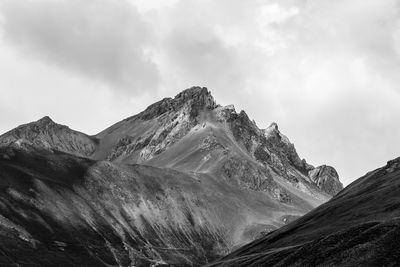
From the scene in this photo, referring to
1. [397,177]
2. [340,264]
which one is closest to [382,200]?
[397,177]

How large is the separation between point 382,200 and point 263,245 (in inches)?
1305

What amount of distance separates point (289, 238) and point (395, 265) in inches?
3648

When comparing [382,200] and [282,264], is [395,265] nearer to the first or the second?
[282,264]

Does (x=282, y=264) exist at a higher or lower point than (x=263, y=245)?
lower

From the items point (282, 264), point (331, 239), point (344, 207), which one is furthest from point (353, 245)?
point (344, 207)

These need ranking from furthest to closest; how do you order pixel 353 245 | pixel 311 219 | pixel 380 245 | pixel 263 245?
pixel 311 219 < pixel 263 245 < pixel 353 245 < pixel 380 245

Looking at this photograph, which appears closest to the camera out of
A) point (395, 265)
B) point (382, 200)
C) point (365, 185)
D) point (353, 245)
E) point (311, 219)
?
point (395, 265)

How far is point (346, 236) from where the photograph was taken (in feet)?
275

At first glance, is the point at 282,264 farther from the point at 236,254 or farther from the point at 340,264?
the point at 236,254

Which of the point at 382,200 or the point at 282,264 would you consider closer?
the point at 282,264

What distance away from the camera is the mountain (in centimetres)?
7100

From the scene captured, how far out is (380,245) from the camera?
70188mm

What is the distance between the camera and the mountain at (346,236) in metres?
71.0

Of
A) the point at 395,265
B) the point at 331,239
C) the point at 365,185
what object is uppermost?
the point at 365,185
